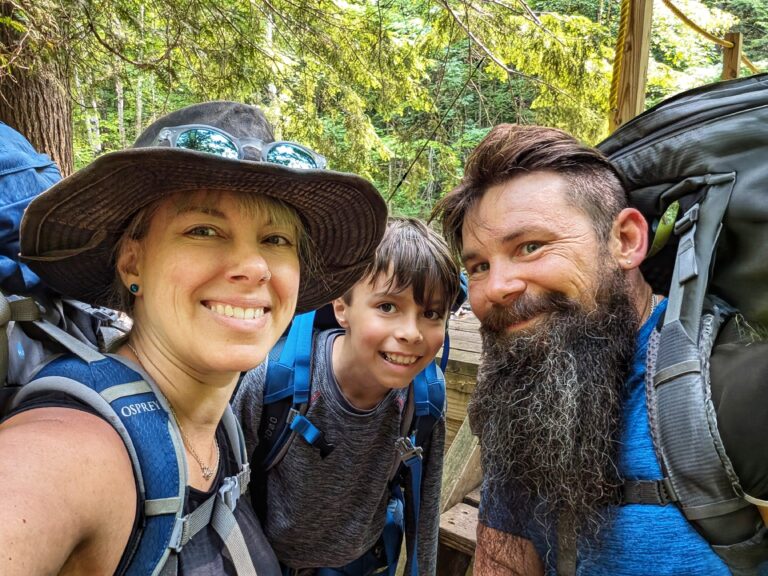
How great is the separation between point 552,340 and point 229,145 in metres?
1.21

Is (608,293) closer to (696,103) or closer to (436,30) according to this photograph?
(696,103)

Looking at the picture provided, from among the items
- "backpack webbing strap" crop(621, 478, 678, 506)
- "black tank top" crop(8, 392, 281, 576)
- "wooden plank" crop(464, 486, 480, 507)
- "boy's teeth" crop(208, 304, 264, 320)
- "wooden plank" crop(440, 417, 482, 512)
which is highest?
"boy's teeth" crop(208, 304, 264, 320)

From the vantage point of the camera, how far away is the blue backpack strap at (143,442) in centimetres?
102

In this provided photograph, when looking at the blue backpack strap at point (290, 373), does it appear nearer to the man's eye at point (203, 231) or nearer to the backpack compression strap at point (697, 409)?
the man's eye at point (203, 231)

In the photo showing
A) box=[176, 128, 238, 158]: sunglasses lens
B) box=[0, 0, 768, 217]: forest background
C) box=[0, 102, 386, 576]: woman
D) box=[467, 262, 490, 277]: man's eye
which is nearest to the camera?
box=[0, 102, 386, 576]: woman

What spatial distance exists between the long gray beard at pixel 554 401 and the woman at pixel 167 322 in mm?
748

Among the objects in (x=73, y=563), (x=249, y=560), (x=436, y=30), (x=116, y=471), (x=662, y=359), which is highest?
(x=436, y=30)

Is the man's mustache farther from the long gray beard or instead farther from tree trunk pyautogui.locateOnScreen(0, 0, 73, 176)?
tree trunk pyautogui.locateOnScreen(0, 0, 73, 176)

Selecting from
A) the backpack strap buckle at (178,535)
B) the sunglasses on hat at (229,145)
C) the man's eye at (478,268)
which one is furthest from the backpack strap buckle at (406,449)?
the sunglasses on hat at (229,145)

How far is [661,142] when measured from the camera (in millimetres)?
1664

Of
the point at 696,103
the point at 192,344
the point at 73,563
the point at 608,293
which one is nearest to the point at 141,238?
the point at 192,344

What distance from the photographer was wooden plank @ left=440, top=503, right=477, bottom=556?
271 centimetres

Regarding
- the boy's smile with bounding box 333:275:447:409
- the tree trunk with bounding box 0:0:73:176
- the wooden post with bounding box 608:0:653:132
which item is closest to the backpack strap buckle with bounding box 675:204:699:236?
the boy's smile with bounding box 333:275:447:409

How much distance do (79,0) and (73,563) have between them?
158 inches
